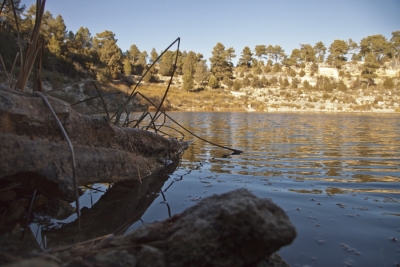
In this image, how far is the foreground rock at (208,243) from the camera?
2.69ft

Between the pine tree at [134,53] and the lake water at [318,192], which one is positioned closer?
the lake water at [318,192]

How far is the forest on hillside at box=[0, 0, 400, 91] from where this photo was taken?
94.6ft

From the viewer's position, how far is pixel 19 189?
170 cm

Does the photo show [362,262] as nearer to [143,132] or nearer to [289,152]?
[143,132]

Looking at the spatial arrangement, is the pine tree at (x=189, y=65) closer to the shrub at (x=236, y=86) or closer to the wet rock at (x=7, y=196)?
the shrub at (x=236, y=86)

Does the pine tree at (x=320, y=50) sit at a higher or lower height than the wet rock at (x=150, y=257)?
higher

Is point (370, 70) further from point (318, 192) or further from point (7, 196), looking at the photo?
A: point (7, 196)

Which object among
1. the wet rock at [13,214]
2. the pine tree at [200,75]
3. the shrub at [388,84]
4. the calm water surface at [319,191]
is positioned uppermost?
the pine tree at [200,75]

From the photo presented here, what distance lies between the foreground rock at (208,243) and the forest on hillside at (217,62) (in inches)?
963

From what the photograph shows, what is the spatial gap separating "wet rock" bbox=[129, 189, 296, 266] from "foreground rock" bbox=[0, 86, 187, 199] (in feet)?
2.28

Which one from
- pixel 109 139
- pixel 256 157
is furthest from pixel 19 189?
pixel 256 157

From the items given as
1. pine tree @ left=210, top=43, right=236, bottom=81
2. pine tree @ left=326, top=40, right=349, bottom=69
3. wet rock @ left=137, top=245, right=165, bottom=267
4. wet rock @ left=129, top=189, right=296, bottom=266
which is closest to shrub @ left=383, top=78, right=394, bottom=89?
pine tree @ left=326, top=40, right=349, bottom=69

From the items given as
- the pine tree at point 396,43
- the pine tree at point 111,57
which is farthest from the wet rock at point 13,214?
the pine tree at point 396,43

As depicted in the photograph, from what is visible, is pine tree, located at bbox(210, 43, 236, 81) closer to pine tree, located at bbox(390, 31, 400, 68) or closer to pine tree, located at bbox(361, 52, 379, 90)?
pine tree, located at bbox(361, 52, 379, 90)
